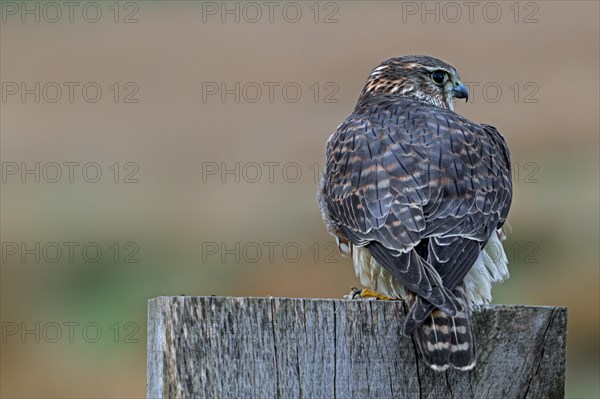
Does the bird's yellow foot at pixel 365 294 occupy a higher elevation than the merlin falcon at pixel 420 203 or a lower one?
lower

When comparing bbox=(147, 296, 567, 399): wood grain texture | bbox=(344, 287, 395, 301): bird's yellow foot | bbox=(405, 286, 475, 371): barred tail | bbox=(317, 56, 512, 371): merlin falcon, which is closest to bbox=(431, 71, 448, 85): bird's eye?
bbox=(317, 56, 512, 371): merlin falcon

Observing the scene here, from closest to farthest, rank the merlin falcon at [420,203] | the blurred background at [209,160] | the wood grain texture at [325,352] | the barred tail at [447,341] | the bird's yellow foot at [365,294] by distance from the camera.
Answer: the wood grain texture at [325,352] → the barred tail at [447,341] → the merlin falcon at [420,203] → the bird's yellow foot at [365,294] → the blurred background at [209,160]

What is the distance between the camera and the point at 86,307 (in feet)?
38.4

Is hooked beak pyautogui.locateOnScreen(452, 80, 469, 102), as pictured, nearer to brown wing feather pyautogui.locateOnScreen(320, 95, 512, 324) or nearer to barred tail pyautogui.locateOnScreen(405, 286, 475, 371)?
brown wing feather pyautogui.locateOnScreen(320, 95, 512, 324)

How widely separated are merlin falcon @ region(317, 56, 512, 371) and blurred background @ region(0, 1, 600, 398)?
14.7ft

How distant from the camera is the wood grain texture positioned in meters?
3.54

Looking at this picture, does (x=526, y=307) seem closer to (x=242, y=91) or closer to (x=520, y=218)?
(x=520, y=218)

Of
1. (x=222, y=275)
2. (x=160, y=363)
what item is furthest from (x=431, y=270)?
(x=222, y=275)

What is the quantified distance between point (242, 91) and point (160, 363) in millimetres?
18284

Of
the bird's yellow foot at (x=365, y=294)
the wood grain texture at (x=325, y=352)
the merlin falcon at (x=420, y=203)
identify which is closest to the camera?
the wood grain texture at (x=325, y=352)

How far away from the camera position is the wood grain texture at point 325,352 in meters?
3.54

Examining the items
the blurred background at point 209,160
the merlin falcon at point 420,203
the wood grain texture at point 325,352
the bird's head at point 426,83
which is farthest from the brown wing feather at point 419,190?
the blurred background at point 209,160

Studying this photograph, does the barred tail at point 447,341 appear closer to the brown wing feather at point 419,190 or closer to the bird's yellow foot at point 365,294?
the brown wing feather at point 419,190

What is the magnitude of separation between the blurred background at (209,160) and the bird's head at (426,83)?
3639 millimetres
